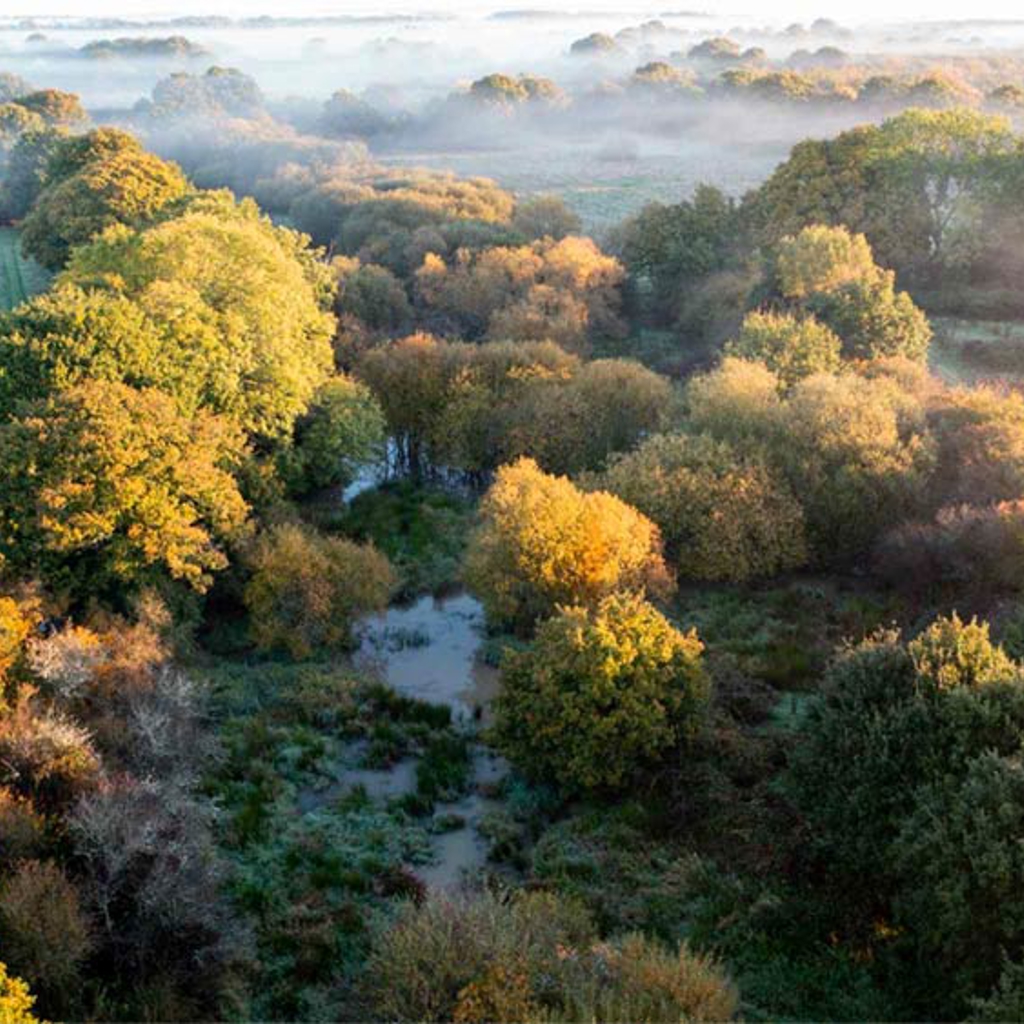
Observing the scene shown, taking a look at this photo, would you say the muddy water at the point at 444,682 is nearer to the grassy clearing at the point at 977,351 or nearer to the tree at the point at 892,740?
the tree at the point at 892,740

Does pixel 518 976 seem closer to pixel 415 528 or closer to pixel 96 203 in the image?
pixel 415 528

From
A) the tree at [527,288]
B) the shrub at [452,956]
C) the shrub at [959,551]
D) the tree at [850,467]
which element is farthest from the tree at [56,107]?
the shrub at [452,956]

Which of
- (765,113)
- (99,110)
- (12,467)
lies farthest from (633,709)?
(99,110)

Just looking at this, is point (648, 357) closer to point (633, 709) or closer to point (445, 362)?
point (445, 362)

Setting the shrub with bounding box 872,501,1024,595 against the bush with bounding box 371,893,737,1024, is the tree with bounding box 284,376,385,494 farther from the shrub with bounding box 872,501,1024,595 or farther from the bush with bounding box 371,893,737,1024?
the bush with bounding box 371,893,737,1024

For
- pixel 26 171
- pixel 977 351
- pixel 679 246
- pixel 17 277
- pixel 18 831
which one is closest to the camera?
pixel 18 831

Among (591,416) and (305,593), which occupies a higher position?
(591,416)

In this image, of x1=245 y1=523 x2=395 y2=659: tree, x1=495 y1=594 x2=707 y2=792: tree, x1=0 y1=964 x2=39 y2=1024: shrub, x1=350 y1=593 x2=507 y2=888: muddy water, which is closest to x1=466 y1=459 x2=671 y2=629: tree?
x1=350 y1=593 x2=507 y2=888: muddy water

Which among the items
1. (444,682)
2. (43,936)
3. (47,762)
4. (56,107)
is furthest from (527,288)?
(56,107)
